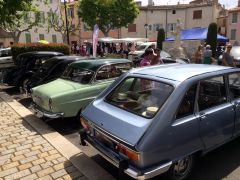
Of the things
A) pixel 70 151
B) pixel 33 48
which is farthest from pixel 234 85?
pixel 33 48

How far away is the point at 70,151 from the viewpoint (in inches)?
185

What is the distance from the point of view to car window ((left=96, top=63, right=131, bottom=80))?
666 cm

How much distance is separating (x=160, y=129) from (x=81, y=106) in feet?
10.4

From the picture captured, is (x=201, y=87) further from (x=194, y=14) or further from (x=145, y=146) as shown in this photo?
(x=194, y=14)

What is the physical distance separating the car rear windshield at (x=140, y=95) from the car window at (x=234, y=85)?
1.40 metres

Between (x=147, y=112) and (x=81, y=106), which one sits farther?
(x=81, y=106)

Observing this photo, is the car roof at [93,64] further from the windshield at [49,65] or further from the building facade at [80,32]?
the building facade at [80,32]

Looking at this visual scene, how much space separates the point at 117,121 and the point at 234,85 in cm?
233

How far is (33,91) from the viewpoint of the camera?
6633mm

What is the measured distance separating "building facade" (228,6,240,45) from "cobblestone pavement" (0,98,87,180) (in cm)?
4254

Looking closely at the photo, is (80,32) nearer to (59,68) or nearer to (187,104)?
(59,68)

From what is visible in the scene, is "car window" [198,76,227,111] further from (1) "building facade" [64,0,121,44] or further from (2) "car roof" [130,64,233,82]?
(1) "building facade" [64,0,121,44]

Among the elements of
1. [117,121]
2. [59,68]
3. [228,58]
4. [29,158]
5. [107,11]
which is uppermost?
[107,11]

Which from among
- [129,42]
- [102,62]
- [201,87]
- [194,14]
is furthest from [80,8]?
[201,87]
